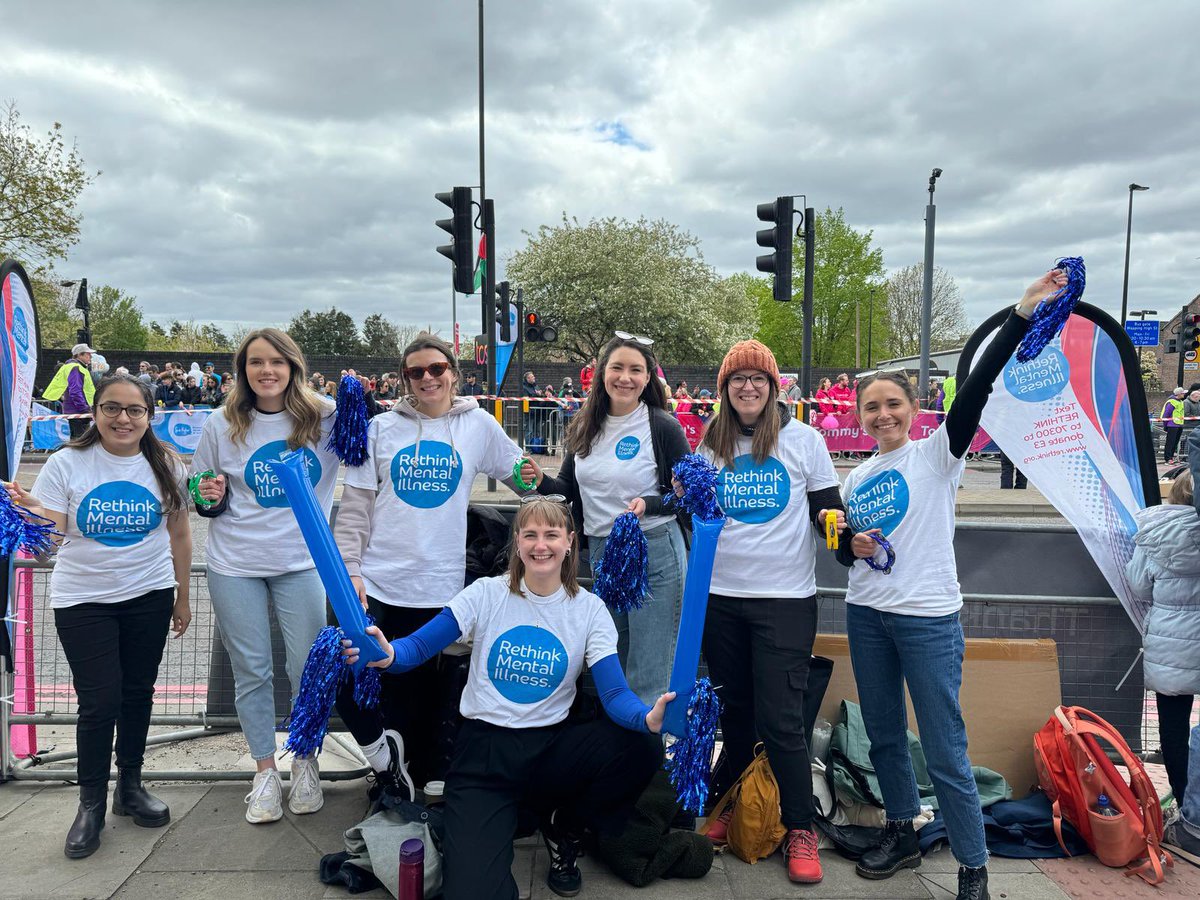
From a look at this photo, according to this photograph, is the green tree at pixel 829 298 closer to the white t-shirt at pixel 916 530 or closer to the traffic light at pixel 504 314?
the traffic light at pixel 504 314

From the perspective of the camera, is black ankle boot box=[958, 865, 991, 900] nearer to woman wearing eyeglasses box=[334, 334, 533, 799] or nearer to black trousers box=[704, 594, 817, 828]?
black trousers box=[704, 594, 817, 828]

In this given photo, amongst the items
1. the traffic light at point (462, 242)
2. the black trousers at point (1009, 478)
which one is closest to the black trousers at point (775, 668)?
the traffic light at point (462, 242)

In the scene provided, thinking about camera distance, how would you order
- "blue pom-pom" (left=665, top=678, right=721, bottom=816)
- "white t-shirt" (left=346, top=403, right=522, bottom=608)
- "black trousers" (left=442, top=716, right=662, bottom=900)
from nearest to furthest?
"blue pom-pom" (left=665, top=678, right=721, bottom=816)
"black trousers" (left=442, top=716, right=662, bottom=900)
"white t-shirt" (left=346, top=403, right=522, bottom=608)

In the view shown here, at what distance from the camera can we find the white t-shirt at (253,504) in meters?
3.14

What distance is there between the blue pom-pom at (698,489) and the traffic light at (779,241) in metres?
7.03

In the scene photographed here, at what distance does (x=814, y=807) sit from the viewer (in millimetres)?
3023

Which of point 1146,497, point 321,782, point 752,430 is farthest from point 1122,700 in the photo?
point 321,782

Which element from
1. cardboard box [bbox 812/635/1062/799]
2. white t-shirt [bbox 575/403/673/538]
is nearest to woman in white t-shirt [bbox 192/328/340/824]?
white t-shirt [bbox 575/403/673/538]

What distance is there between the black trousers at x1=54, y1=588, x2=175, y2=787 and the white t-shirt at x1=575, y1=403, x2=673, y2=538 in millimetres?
1714

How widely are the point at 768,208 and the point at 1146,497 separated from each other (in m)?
6.31

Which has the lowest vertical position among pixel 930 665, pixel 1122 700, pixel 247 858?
pixel 247 858

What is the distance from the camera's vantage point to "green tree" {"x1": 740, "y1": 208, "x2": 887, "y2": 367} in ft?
126

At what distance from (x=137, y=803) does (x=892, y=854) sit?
9.52 ft

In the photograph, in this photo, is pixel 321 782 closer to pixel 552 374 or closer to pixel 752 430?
pixel 752 430
